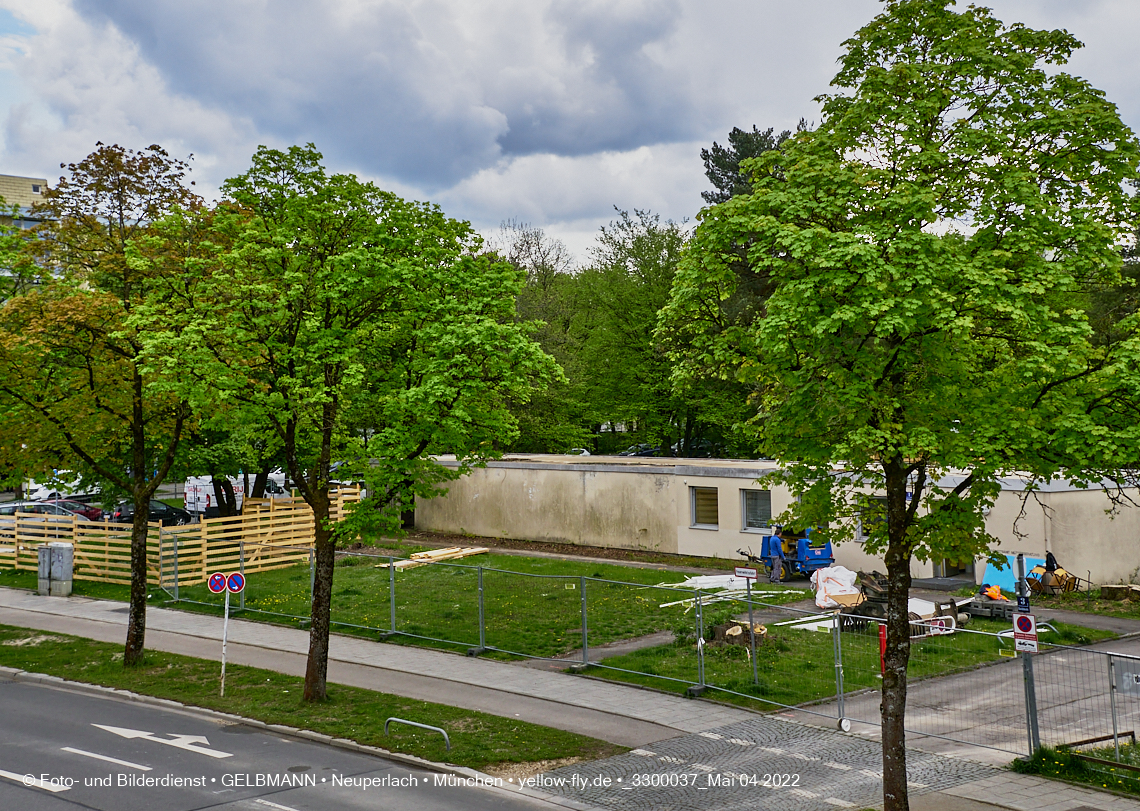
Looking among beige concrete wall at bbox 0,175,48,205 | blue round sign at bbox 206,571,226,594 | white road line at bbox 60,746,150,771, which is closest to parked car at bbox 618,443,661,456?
blue round sign at bbox 206,571,226,594

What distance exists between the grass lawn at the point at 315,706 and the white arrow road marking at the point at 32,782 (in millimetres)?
3256

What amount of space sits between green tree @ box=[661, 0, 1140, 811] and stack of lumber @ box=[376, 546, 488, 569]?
1868 cm

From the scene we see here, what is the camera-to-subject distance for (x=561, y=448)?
46.3 m

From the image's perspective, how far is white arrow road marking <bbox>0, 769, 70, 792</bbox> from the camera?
11.0 m

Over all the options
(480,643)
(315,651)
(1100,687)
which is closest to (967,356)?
(1100,687)

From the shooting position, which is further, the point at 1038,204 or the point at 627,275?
the point at 627,275

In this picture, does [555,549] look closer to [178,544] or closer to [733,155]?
[178,544]

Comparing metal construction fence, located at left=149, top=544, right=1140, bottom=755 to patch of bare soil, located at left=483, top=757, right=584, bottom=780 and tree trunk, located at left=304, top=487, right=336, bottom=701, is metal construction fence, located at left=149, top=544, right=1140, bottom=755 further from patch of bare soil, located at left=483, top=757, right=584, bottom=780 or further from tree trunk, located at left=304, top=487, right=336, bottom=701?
tree trunk, located at left=304, top=487, right=336, bottom=701

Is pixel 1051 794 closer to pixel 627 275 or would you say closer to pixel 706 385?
pixel 706 385

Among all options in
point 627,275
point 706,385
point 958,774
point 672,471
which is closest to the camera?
point 958,774

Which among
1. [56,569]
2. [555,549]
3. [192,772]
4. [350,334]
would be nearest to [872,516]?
[350,334]

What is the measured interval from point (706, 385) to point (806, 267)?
112 feet

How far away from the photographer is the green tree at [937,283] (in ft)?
29.5

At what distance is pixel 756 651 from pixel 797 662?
2.40 feet
